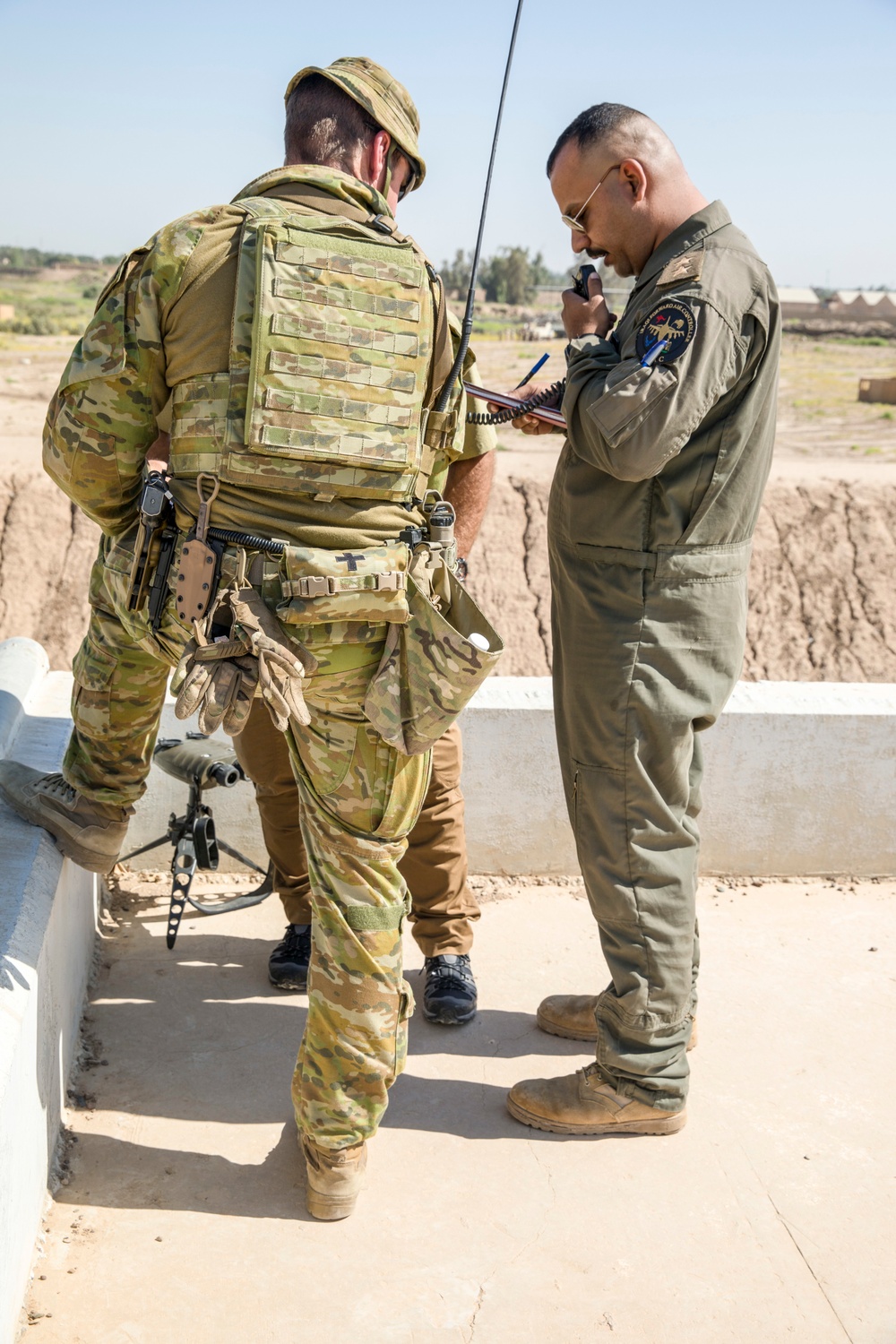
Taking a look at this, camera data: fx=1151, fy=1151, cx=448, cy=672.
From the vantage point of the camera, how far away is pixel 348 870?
2.48 meters

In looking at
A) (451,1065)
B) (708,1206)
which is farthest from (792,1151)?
(451,1065)

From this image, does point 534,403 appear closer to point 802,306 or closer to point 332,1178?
point 332,1178

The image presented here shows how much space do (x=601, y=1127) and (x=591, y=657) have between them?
1.21 m

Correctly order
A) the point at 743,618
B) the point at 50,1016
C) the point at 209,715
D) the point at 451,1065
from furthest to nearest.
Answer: the point at 451,1065 → the point at 743,618 → the point at 50,1016 → the point at 209,715

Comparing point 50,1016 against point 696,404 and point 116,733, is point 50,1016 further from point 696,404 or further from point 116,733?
point 696,404

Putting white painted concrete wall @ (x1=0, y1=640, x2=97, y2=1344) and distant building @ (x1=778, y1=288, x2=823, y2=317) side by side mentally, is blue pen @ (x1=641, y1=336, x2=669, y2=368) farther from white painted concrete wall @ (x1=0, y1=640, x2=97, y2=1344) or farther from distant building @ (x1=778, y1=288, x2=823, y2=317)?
distant building @ (x1=778, y1=288, x2=823, y2=317)

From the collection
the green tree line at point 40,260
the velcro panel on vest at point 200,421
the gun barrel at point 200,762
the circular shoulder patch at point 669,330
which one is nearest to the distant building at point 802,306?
the green tree line at point 40,260

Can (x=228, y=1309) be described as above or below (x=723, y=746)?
below

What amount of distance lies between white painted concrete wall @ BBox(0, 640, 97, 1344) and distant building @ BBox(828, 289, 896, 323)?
53.7 meters

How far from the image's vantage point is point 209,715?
231 centimetres

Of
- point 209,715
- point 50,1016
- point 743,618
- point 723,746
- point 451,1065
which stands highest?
point 743,618

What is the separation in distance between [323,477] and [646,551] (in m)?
0.81

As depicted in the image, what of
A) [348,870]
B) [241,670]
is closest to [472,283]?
[241,670]

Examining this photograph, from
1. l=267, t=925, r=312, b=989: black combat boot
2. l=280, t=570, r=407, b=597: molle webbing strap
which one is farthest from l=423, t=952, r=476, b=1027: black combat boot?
l=280, t=570, r=407, b=597: molle webbing strap
